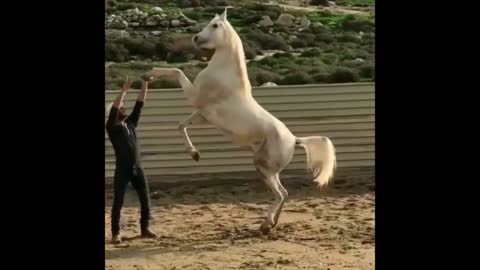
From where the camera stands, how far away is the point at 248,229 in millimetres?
7262

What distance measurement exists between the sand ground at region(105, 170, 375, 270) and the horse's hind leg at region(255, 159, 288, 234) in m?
0.10

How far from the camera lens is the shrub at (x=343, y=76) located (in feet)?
29.2

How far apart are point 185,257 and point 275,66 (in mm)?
3004

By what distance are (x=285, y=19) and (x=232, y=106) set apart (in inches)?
82.7

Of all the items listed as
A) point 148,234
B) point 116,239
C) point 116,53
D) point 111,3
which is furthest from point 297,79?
point 116,239

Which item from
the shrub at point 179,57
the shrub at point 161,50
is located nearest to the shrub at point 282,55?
the shrub at point 179,57

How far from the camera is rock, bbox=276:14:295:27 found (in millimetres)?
8567

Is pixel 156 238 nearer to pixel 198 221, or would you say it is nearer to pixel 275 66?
pixel 198 221

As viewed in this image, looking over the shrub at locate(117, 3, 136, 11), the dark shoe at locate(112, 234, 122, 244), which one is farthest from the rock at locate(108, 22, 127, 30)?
the dark shoe at locate(112, 234, 122, 244)

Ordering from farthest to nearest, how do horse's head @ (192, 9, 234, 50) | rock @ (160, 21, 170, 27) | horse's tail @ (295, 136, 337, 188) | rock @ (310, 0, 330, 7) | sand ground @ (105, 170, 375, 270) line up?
rock @ (310, 0, 330, 7)
rock @ (160, 21, 170, 27)
horse's tail @ (295, 136, 337, 188)
horse's head @ (192, 9, 234, 50)
sand ground @ (105, 170, 375, 270)

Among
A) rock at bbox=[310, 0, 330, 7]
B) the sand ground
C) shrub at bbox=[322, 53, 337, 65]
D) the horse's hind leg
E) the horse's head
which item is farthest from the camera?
shrub at bbox=[322, 53, 337, 65]

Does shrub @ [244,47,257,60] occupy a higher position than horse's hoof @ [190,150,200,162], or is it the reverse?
shrub @ [244,47,257,60]

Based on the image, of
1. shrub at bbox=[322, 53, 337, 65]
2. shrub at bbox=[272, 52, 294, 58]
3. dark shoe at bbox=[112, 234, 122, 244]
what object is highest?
shrub at bbox=[272, 52, 294, 58]

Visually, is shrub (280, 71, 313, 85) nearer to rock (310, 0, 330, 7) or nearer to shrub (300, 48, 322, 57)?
shrub (300, 48, 322, 57)
